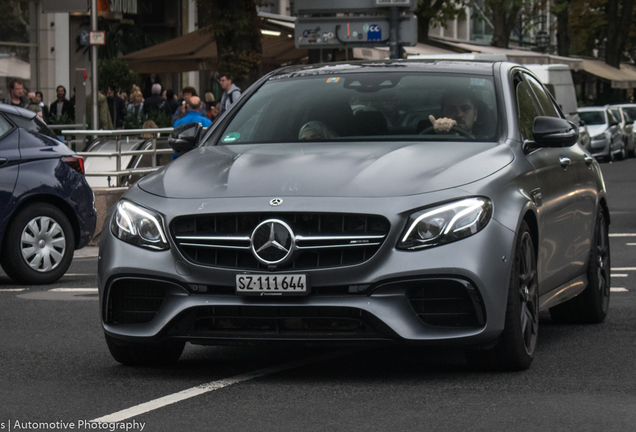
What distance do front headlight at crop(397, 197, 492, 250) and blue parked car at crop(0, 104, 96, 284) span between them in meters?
5.73

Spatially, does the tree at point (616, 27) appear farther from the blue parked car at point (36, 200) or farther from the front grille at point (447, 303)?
the front grille at point (447, 303)

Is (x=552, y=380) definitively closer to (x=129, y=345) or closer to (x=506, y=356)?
(x=506, y=356)

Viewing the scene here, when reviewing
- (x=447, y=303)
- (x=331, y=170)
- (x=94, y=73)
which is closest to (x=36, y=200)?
(x=331, y=170)

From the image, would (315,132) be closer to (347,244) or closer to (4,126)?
(347,244)

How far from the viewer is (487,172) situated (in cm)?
611

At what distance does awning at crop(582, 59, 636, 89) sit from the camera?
5629cm

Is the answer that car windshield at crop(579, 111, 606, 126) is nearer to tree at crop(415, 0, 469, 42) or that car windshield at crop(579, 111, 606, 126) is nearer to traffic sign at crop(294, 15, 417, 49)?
tree at crop(415, 0, 469, 42)

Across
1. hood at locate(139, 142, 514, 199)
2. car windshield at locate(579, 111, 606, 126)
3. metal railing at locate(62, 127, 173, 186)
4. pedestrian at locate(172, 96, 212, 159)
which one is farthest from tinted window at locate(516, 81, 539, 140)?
car windshield at locate(579, 111, 606, 126)

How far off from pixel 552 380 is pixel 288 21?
2372cm

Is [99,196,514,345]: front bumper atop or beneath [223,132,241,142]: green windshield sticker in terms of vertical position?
beneath

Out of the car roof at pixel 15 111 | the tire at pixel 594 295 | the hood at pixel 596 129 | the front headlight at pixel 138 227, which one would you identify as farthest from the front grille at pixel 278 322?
the hood at pixel 596 129

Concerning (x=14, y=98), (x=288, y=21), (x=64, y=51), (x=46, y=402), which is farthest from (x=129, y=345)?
(x=64, y=51)

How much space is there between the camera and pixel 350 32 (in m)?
20.8

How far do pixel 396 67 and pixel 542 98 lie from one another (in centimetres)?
113
